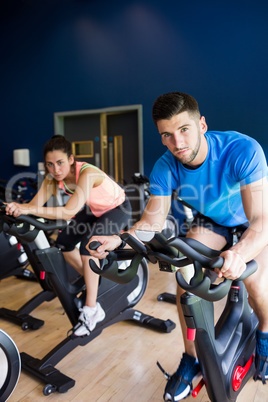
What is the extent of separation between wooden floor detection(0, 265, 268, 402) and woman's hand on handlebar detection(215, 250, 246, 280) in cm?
94

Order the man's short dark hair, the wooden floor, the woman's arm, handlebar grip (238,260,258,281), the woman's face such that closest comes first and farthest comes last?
1. handlebar grip (238,260,258,281)
2. the man's short dark hair
3. the wooden floor
4. the woman's arm
5. the woman's face

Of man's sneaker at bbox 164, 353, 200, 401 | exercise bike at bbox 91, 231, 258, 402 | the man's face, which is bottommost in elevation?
man's sneaker at bbox 164, 353, 200, 401

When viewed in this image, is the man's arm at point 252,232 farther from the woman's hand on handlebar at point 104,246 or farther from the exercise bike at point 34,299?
the exercise bike at point 34,299

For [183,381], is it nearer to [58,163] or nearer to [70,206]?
[70,206]

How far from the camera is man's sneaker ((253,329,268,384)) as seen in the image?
1461 millimetres

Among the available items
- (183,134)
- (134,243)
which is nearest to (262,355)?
(134,243)

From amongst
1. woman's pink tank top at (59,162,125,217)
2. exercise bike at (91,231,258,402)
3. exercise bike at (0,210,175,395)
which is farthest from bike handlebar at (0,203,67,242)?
exercise bike at (91,231,258,402)

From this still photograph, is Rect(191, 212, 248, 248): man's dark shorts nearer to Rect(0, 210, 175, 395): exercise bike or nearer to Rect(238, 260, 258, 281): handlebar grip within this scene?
Rect(0, 210, 175, 395): exercise bike

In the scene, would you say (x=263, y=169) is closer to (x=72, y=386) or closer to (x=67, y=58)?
(x=72, y=386)

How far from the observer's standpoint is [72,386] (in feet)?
5.37

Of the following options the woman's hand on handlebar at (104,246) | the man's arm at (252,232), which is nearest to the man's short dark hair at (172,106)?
the man's arm at (252,232)

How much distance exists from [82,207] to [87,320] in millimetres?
728

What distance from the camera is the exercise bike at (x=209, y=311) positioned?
2.93 feet

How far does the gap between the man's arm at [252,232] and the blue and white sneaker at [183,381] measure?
614 millimetres
